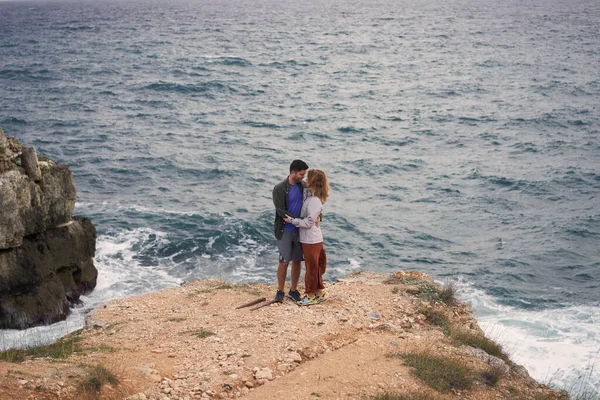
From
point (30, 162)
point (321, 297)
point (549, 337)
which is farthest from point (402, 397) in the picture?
point (30, 162)

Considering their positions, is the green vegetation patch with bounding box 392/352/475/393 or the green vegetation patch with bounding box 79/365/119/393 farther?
the green vegetation patch with bounding box 392/352/475/393

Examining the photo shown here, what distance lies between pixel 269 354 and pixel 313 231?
2.56 metres

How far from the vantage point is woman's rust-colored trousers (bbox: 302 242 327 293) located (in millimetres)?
12039

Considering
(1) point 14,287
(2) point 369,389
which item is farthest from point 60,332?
(2) point 369,389

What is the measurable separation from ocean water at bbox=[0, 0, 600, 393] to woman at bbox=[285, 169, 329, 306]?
629 centimetres

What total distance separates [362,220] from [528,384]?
16.3 meters

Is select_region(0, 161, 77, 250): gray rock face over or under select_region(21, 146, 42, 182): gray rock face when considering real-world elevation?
under

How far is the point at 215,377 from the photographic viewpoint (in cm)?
966

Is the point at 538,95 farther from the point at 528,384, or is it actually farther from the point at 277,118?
the point at 528,384

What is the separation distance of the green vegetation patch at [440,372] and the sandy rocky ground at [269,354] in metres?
0.13

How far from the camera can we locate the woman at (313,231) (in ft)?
37.9

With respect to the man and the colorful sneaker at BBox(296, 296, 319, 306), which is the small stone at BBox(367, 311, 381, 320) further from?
the man

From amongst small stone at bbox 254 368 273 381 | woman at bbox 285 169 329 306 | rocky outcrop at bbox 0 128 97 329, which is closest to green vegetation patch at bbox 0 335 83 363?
small stone at bbox 254 368 273 381

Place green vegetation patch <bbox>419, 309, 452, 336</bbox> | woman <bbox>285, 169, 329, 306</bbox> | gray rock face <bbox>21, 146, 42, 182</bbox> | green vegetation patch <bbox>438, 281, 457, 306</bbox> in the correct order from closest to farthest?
woman <bbox>285, 169, 329, 306</bbox> → green vegetation patch <bbox>419, 309, 452, 336</bbox> → green vegetation patch <bbox>438, 281, 457, 306</bbox> → gray rock face <bbox>21, 146, 42, 182</bbox>
